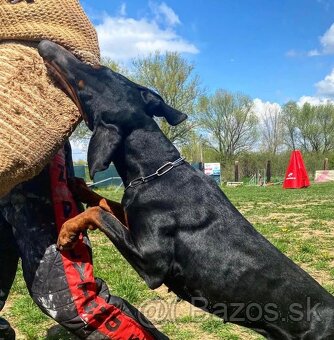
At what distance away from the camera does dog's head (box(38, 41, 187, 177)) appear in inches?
95.9

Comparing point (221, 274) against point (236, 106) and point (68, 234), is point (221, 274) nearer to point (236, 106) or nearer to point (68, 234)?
point (68, 234)

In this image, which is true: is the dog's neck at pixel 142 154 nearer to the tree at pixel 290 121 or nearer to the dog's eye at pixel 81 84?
the dog's eye at pixel 81 84

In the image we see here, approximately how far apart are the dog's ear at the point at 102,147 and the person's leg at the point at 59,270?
0.65ft

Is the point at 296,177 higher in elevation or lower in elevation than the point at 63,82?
lower

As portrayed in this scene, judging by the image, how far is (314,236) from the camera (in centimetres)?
696

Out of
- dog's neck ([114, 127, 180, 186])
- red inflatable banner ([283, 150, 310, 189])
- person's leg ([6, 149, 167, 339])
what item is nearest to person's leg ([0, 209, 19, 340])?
person's leg ([6, 149, 167, 339])

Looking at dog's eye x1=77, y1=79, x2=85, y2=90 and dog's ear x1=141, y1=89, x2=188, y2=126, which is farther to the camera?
dog's ear x1=141, y1=89, x2=188, y2=126

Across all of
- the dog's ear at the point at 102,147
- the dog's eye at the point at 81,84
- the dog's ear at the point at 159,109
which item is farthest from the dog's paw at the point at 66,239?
the dog's ear at the point at 159,109

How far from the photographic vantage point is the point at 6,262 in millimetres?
2762

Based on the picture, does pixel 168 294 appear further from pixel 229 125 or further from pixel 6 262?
pixel 229 125

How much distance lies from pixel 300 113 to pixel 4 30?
145 ft

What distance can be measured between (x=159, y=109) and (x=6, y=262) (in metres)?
1.31

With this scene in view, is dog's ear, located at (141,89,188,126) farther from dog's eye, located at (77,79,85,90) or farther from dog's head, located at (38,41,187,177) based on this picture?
dog's eye, located at (77,79,85,90)

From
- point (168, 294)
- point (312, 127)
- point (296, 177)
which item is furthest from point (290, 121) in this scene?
point (168, 294)
